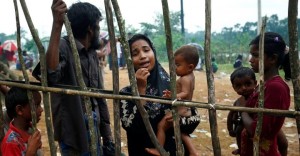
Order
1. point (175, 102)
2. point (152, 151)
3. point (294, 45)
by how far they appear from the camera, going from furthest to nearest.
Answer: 1. point (152, 151)
2. point (175, 102)
3. point (294, 45)

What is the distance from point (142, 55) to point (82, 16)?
449mm

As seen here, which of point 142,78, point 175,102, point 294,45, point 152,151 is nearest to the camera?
point 294,45

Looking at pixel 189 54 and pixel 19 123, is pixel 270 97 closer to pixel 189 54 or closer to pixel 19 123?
pixel 189 54

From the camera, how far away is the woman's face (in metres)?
2.06

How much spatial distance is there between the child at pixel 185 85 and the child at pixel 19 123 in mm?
715

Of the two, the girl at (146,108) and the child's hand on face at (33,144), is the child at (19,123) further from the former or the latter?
the girl at (146,108)

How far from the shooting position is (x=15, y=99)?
2.01 meters

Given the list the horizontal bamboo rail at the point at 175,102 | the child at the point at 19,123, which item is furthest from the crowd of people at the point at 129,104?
the horizontal bamboo rail at the point at 175,102

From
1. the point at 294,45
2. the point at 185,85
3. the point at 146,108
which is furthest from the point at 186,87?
the point at 294,45

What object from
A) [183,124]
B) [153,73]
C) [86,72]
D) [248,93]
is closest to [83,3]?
[86,72]

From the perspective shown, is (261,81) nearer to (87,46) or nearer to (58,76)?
(58,76)

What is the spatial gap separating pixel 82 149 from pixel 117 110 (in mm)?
529

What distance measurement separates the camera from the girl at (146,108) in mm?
2006

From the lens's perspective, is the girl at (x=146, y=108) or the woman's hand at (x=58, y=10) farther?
the girl at (x=146, y=108)
